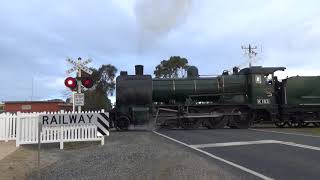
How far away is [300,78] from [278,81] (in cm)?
148

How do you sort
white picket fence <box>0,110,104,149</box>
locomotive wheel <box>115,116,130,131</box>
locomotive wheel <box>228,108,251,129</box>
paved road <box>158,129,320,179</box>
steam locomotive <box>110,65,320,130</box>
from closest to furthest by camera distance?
paved road <box>158,129,320,179</box>, white picket fence <box>0,110,104,149</box>, locomotive wheel <box>115,116,130,131</box>, steam locomotive <box>110,65,320,130</box>, locomotive wheel <box>228,108,251,129</box>

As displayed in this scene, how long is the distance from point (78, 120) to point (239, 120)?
1586 cm

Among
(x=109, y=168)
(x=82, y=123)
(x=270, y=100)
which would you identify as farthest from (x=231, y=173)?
(x=270, y=100)

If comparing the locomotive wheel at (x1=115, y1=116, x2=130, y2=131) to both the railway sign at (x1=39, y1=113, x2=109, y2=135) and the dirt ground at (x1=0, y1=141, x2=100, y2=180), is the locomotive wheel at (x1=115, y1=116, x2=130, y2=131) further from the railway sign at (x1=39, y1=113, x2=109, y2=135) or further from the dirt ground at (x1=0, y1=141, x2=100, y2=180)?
the railway sign at (x1=39, y1=113, x2=109, y2=135)

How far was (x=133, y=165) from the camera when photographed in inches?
546

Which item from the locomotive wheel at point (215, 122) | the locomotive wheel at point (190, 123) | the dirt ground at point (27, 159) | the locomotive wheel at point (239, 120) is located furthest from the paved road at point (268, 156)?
the locomotive wheel at point (239, 120)

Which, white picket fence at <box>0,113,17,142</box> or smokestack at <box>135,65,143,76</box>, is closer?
white picket fence at <box>0,113,17,142</box>

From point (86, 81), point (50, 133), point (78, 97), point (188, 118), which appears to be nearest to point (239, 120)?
point (188, 118)

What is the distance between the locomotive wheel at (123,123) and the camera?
108 feet

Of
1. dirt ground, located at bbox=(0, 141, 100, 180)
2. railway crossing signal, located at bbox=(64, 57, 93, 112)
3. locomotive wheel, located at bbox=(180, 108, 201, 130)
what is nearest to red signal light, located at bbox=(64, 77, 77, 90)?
railway crossing signal, located at bbox=(64, 57, 93, 112)

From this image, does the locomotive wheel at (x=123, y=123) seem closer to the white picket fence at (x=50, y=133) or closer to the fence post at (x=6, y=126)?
the fence post at (x=6, y=126)

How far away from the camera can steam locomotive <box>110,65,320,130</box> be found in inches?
1321

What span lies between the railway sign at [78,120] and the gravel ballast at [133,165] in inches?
69.7

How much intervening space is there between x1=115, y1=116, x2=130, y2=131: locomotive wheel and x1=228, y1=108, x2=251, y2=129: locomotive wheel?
6764 mm
